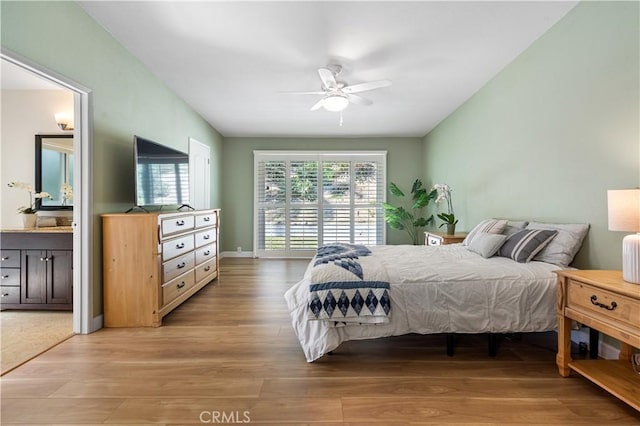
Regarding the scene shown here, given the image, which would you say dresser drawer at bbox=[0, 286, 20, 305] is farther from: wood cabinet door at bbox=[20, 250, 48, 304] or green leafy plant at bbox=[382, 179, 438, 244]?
green leafy plant at bbox=[382, 179, 438, 244]

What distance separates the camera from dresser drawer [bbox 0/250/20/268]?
287cm

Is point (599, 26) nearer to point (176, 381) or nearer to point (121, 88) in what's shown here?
point (176, 381)

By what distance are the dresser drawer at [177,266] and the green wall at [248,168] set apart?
8.75ft

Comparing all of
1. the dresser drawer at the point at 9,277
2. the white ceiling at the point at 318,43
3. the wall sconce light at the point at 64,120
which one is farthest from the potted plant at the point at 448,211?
the dresser drawer at the point at 9,277

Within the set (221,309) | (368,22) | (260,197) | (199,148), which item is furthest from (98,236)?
(260,197)

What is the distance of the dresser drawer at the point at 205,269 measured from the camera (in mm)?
3672

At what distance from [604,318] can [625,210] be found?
0.60m

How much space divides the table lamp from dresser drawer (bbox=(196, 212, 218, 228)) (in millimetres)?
3837

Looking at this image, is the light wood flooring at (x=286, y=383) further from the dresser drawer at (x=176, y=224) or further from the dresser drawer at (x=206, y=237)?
the dresser drawer at (x=206, y=237)

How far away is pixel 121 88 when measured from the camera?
284 centimetres

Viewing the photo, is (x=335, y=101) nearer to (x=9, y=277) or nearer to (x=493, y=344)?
(x=493, y=344)

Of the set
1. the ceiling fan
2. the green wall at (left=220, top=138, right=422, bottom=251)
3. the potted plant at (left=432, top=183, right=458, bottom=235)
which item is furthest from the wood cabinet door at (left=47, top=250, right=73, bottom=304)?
the potted plant at (left=432, top=183, right=458, bottom=235)

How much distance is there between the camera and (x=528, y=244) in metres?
2.38

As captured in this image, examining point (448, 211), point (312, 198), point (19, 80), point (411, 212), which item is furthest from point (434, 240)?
point (19, 80)
